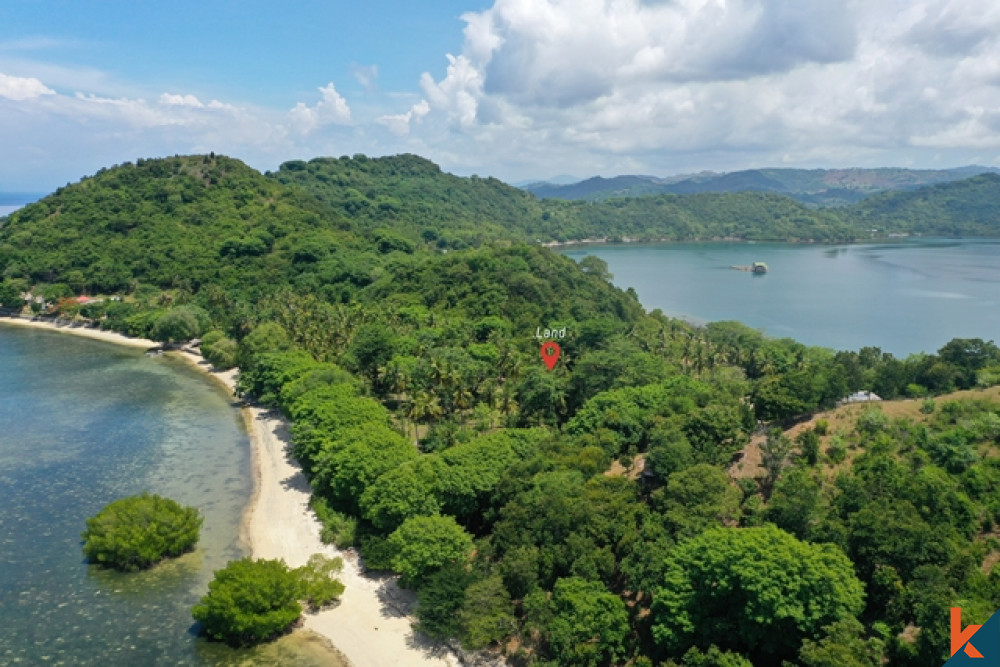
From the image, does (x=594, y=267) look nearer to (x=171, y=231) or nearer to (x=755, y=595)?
(x=171, y=231)

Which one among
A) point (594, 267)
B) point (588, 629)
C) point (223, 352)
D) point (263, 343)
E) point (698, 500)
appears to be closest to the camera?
point (588, 629)

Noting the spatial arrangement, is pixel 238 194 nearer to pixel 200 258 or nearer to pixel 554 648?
pixel 200 258

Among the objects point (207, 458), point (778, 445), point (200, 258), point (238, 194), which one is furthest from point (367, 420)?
point (238, 194)

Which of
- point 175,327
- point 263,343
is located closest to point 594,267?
point 263,343

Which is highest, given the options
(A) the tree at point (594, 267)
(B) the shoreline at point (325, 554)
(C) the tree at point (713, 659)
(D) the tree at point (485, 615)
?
(A) the tree at point (594, 267)

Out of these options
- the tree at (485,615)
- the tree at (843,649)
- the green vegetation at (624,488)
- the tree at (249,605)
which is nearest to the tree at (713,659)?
the green vegetation at (624,488)

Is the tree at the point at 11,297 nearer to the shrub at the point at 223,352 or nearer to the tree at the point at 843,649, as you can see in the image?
the shrub at the point at 223,352
